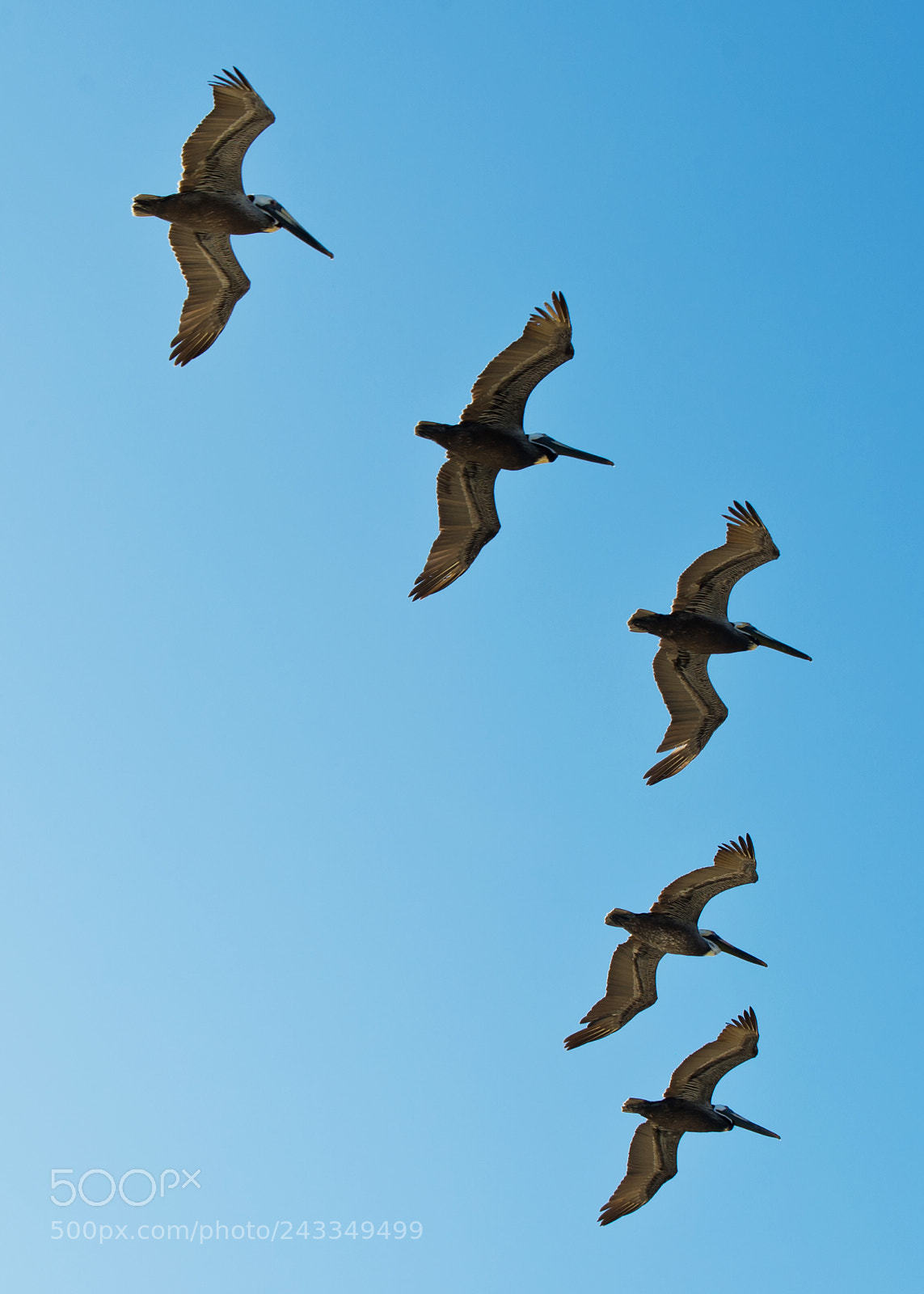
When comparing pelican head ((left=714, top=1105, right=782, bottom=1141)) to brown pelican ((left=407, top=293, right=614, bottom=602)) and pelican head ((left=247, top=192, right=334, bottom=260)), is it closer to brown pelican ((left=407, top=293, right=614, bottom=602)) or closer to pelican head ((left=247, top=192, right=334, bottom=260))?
brown pelican ((left=407, top=293, right=614, bottom=602))

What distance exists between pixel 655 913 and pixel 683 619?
4418 millimetres

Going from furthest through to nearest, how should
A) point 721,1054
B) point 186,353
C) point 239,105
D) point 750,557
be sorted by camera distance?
point 721,1054 < point 750,557 < point 186,353 < point 239,105

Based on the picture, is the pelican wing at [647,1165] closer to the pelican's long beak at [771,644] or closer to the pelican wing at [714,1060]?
the pelican wing at [714,1060]

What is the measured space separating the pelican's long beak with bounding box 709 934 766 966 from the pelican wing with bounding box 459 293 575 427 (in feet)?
28.4

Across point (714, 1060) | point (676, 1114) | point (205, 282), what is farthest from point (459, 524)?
point (676, 1114)

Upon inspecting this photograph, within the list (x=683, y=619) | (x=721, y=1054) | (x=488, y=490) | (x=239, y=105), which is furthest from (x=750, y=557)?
(x=239, y=105)

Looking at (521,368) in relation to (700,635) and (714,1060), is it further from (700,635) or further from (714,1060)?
(714,1060)

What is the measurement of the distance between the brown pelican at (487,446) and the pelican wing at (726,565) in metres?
2.26

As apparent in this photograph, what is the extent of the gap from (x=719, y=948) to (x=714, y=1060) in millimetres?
1697

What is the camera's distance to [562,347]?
18.1 metres

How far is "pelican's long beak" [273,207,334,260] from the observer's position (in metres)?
18.6

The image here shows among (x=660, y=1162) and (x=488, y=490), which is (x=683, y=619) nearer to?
(x=488, y=490)

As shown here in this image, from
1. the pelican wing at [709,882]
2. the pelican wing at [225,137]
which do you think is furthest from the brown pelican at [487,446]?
the pelican wing at [709,882]

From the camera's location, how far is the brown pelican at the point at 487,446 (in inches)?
715
